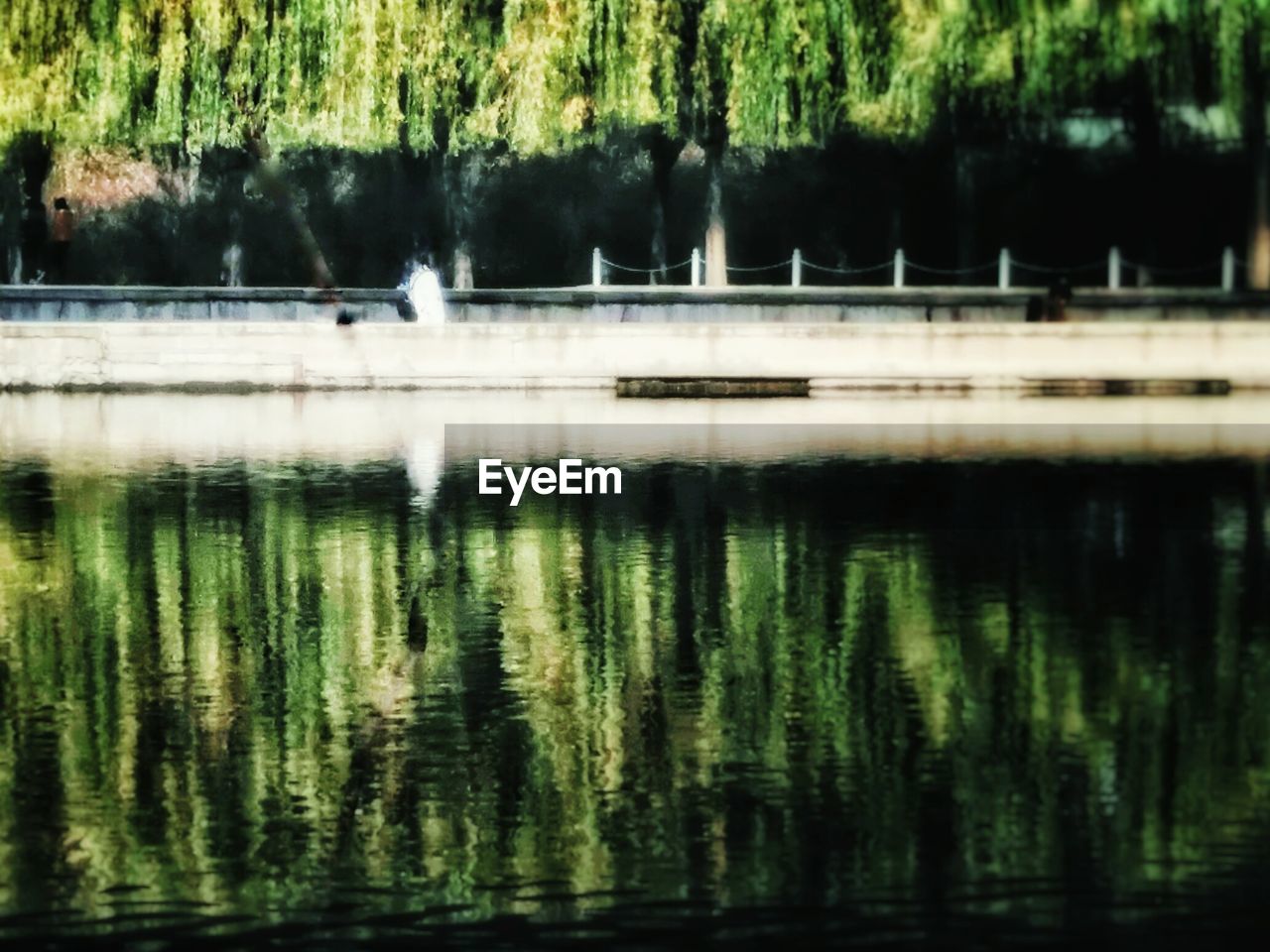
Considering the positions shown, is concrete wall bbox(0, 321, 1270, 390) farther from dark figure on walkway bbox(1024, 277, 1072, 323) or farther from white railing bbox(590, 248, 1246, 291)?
white railing bbox(590, 248, 1246, 291)

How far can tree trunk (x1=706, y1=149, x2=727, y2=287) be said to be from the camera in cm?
3800

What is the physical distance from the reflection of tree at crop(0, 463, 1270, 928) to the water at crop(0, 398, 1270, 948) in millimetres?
24

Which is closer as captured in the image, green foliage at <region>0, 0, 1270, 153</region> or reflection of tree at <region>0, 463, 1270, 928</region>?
reflection of tree at <region>0, 463, 1270, 928</region>

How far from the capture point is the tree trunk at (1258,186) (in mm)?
33469

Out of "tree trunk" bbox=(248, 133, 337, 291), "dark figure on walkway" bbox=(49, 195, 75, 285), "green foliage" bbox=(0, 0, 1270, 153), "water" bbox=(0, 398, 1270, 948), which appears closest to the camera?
"water" bbox=(0, 398, 1270, 948)

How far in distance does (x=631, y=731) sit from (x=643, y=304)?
26380mm

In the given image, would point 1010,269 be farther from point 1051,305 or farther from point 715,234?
point 1051,305

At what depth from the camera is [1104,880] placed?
6020 millimetres

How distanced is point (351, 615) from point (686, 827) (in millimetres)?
4515

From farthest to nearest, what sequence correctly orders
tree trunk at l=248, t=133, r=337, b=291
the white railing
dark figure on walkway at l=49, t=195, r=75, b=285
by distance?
tree trunk at l=248, t=133, r=337, b=291 < dark figure on walkway at l=49, t=195, r=75, b=285 < the white railing

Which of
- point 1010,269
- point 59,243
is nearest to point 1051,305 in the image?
point 1010,269

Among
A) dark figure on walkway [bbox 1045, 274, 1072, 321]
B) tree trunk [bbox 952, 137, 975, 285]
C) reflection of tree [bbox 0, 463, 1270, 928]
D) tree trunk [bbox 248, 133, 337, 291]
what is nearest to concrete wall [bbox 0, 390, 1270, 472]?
dark figure on walkway [bbox 1045, 274, 1072, 321]

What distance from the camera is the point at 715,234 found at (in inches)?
1526

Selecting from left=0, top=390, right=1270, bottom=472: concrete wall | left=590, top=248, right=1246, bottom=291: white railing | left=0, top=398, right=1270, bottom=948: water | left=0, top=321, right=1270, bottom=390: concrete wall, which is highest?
left=590, top=248, right=1246, bottom=291: white railing
